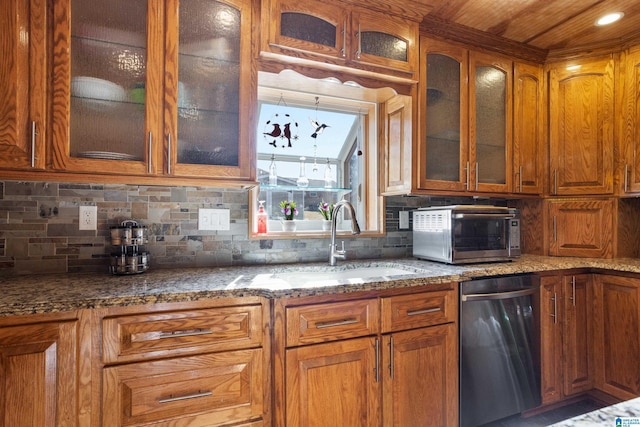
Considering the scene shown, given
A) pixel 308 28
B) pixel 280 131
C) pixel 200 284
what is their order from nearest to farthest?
1. pixel 200 284
2. pixel 308 28
3. pixel 280 131

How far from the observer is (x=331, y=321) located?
1.42 m

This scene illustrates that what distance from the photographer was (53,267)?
5.17 feet

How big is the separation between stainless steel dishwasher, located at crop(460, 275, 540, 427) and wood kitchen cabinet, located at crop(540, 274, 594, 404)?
92 mm

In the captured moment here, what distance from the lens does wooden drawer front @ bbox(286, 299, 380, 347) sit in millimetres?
1363

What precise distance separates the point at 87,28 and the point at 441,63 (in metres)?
1.87

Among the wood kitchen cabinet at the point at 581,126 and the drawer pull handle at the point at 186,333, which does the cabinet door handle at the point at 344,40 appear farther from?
the wood kitchen cabinet at the point at 581,126

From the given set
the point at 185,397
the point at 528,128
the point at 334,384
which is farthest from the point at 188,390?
the point at 528,128

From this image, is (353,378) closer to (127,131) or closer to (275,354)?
(275,354)

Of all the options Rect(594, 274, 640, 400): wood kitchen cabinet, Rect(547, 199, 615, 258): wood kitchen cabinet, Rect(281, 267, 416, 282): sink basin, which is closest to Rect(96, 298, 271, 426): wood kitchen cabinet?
Rect(281, 267, 416, 282): sink basin

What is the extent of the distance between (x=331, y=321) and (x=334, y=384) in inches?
10.5

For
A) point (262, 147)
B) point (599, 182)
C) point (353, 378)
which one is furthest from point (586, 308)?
point (262, 147)

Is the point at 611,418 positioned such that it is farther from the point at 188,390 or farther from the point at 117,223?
the point at 117,223

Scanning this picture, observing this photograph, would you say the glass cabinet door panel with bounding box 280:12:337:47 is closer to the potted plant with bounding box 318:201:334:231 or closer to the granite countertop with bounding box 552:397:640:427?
the potted plant with bounding box 318:201:334:231

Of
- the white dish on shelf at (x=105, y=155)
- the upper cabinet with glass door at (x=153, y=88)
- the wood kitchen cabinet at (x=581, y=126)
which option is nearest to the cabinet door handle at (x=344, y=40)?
the upper cabinet with glass door at (x=153, y=88)
